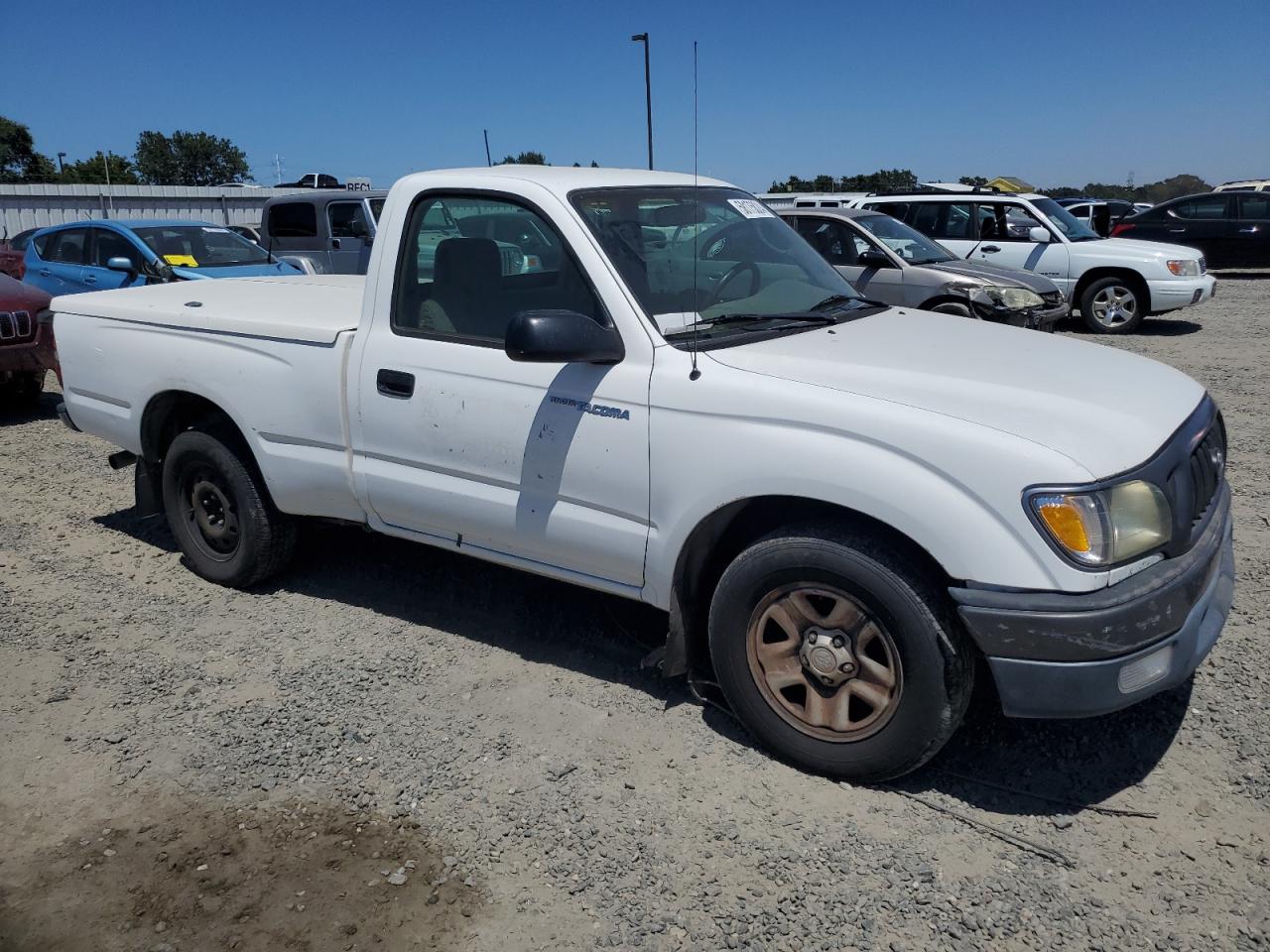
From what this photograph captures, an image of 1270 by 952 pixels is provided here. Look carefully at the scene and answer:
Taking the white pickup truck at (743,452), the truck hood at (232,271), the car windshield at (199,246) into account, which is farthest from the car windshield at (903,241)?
the car windshield at (199,246)

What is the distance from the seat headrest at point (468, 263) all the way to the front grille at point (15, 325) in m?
6.21

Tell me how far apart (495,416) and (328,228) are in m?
11.2

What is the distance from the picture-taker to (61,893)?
2.90 m

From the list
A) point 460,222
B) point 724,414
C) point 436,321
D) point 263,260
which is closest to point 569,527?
point 724,414

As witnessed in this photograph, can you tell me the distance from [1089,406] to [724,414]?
1094 mm

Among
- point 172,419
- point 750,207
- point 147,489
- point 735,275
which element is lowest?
point 147,489

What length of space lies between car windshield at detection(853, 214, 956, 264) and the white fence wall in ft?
73.2

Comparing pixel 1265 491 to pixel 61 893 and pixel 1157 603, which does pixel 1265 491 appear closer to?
pixel 1157 603

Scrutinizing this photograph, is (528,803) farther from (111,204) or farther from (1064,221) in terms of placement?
(111,204)

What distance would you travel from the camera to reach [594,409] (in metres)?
3.54

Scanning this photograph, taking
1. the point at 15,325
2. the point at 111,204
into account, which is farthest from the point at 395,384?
the point at 111,204

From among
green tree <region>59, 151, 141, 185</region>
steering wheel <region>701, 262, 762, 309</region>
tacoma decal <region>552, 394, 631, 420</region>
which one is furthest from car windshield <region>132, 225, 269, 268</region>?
green tree <region>59, 151, 141, 185</region>

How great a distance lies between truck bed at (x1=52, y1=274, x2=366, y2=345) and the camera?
4410 mm

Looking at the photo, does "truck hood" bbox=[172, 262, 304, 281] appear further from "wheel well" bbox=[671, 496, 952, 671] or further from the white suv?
"wheel well" bbox=[671, 496, 952, 671]
